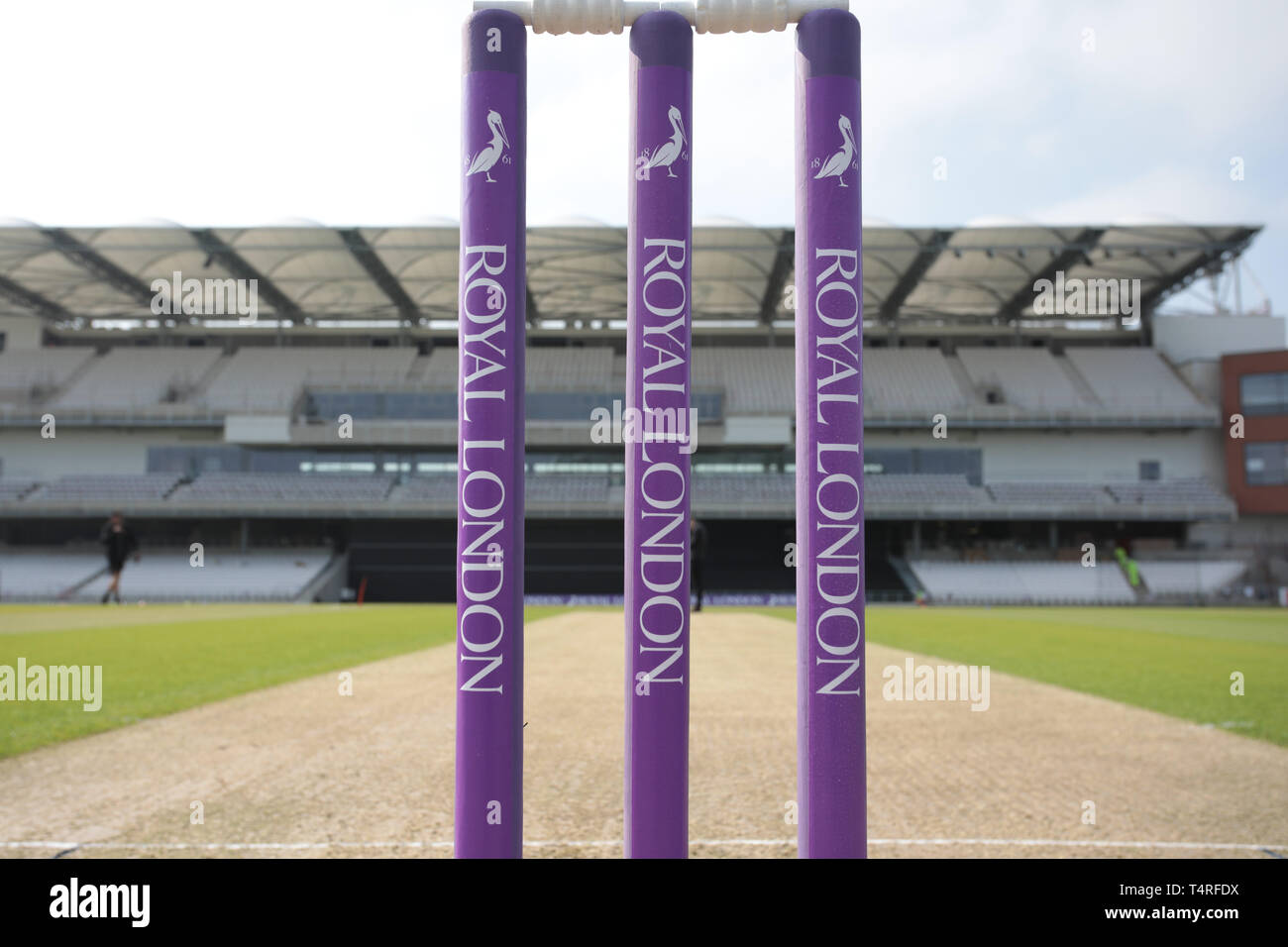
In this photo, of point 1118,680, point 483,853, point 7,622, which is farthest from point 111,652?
point 1118,680

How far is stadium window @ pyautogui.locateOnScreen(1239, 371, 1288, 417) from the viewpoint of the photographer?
43062 mm

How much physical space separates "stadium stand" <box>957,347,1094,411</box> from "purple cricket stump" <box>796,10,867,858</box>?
47.7 meters

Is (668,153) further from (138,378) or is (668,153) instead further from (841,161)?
(138,378)

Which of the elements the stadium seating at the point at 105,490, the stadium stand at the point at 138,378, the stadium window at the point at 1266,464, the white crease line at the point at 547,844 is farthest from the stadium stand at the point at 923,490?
the white crease line at the point at 547,844

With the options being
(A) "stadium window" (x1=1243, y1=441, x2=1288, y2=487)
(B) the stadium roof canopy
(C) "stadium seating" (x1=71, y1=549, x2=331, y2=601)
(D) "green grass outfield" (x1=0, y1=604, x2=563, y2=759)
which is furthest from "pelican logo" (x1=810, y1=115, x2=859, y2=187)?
(A) "stadium window" (x1=1243, y1=441, x2=1288, y2=487)

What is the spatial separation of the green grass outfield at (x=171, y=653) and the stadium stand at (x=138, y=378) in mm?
24684

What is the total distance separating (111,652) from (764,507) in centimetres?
3195

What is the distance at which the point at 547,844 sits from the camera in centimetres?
408

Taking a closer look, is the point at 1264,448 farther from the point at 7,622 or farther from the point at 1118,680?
the point at 7,622

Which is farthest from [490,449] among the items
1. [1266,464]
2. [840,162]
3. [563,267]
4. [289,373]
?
[1266,464]

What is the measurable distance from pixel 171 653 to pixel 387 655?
3222 mm

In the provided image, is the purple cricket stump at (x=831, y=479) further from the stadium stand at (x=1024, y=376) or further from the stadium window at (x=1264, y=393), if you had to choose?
the stadium window at (x=1264, y=393)

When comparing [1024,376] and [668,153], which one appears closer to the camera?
[668,153]

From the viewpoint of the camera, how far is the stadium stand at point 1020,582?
39.7 meters
